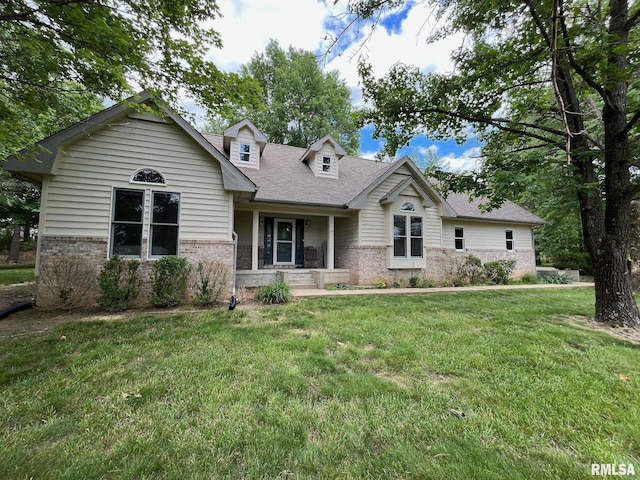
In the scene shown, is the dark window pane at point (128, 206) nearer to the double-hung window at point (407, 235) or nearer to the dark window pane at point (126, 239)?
the dark window pane at point (126, 239)

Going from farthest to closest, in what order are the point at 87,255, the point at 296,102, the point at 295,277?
the point at 296,102 < the point at 295,277 < the point at 87,255

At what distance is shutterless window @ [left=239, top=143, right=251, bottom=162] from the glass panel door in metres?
3.17

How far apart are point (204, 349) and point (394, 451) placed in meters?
3.05

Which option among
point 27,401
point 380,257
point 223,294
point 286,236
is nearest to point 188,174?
point 223,294

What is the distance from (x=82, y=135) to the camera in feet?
22.3

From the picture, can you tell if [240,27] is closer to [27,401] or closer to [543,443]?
[27,401]

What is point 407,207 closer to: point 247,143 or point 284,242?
point 284,242

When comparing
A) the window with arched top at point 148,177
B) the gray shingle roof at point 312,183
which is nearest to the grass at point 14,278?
the window with arched top at point 148,177

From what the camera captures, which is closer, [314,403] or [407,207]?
[314,403]

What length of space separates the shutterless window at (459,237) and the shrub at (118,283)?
44.7 feet

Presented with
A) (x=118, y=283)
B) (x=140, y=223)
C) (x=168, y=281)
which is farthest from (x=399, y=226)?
(x=118, y=283)

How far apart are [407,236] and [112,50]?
1064cm

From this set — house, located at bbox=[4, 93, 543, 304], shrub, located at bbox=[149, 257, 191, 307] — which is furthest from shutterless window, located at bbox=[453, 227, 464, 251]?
shrub, located at bbox=[149, 257, 191, 307]

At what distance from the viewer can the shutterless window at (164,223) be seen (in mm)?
7432
